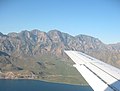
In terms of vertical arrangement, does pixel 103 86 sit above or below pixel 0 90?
above

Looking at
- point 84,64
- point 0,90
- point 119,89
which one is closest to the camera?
point 119,89

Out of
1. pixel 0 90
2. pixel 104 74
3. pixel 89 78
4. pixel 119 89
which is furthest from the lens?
pixel 0 90

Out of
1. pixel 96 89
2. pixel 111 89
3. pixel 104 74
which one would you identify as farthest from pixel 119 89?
pixel 104 74

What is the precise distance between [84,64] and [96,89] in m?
11.6

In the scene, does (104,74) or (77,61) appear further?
(77,61)

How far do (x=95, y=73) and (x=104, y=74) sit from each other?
1025 millimetres

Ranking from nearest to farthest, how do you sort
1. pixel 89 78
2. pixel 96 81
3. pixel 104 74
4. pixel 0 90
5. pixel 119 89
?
pixel 119 89 < pixel 96 81 < pixel 89 78 < pixel 104 74 < pixel 0 90

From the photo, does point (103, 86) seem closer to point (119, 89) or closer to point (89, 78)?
point (119, 89)

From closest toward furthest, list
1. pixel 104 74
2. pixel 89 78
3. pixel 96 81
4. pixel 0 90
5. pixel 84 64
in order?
pixel 96 81 → pixel 89 78 → pixel 104 74 → pixel 84 64 → pixel 0 90

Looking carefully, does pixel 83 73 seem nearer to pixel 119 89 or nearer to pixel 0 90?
pixel 119 89

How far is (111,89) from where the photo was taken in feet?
62.5

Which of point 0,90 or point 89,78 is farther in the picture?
point 0,90

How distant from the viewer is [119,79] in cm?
2347

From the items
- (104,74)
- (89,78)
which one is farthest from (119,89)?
(104,74)
